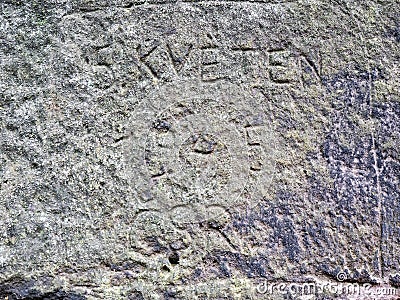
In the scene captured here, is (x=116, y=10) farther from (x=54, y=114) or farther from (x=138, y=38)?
(x=54, y=114)

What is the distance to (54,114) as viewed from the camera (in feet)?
6.00

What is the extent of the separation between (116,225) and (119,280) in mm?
146

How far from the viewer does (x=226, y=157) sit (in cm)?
185

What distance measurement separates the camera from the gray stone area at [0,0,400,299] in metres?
1.82

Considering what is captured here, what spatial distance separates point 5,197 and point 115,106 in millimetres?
376

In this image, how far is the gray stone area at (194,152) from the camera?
1823 millimetres

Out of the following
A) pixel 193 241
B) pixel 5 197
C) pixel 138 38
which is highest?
pixel 138 38

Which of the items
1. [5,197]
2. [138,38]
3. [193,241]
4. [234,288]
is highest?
[138,38]

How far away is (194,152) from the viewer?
1.85m

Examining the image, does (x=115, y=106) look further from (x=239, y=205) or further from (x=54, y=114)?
(x=239, y=205)

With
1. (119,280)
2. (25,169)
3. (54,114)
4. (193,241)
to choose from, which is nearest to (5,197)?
(25,169)

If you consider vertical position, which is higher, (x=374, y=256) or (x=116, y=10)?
(x=116, y=10)

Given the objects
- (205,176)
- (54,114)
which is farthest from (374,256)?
(54,114)

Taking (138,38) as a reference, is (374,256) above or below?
below
